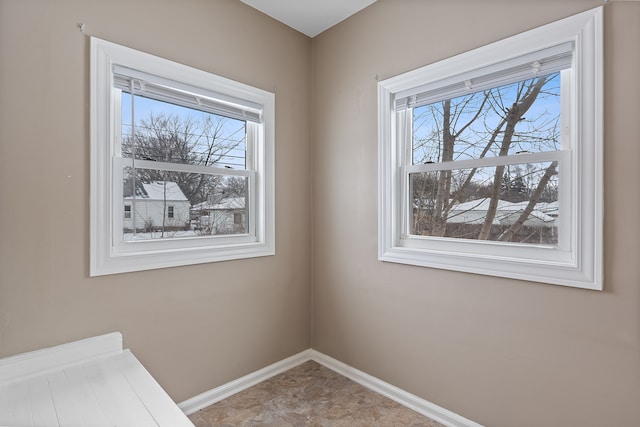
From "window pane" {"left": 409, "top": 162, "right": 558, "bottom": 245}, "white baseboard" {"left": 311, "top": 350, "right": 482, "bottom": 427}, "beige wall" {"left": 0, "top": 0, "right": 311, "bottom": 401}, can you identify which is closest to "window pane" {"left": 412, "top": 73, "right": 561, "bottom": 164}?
"window pane" {"left": 409, "top": 162, "right": 558, "bottom": 245}

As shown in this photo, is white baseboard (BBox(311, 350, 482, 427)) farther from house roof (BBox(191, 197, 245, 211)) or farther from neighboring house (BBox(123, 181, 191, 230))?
neighboring house (BBox(123, 181, 191, 230))

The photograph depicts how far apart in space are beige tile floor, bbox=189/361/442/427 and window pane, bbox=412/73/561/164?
151 centimetres

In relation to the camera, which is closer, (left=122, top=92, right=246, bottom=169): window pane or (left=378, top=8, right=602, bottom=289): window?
(left=378, top=8, right=602, bottom=289): window

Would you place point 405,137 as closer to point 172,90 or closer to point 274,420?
point 172,90

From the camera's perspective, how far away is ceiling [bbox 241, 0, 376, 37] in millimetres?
2197

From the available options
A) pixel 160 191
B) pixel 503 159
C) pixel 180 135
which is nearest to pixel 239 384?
pixel 160 191

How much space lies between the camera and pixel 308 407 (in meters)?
1.99

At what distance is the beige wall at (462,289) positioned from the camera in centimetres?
135

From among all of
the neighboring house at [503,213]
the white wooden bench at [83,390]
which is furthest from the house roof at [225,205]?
the neighboring house at [503,213]

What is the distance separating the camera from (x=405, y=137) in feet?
7.10

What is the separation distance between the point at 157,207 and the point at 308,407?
1.47m

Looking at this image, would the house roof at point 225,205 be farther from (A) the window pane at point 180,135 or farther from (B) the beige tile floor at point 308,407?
(B) the beige tile floor at point 308,407

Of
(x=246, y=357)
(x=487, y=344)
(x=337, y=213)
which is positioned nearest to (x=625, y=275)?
(x=487, y=344)

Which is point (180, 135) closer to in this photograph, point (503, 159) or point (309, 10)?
point (309, 10)
